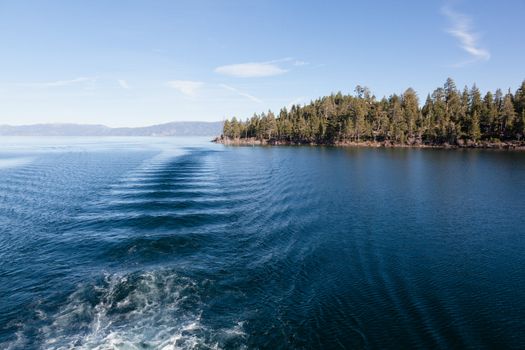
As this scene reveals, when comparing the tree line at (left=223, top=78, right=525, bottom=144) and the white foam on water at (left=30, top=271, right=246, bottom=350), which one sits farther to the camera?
the tree line at (left=223, top=78, right=525, bottom=144)

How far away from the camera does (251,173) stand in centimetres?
8269

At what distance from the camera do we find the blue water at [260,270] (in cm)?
1962

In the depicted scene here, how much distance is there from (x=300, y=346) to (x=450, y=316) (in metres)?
10.3

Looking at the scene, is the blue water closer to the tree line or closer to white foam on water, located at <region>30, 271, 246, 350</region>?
white foam on water, located at <region>30, 271, 246, 350</region>

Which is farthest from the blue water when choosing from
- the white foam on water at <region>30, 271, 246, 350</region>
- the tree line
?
the tree line

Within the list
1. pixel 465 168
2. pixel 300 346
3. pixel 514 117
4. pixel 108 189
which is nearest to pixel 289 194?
pixel 108 189

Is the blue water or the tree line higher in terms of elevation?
the tree line

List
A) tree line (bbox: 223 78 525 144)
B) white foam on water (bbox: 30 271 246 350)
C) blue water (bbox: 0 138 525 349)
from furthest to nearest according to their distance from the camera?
tree line (bbox: 223 78 525 144), blue water (bbox: 0 138 525 349), white foam on water (bbox: 30 271 246 350)

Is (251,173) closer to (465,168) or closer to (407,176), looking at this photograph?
(407,176)

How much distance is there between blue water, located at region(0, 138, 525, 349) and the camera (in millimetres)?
19625

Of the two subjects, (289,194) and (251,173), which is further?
(251,173)

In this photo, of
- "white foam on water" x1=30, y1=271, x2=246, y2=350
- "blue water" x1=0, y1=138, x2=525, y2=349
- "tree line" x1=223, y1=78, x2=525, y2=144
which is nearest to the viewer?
"white foam on water" x1=30, y1=271, x2=246, y2=350

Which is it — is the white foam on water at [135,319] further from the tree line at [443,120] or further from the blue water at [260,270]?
the tree line at [443,120]

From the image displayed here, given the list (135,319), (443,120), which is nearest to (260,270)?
(135,319)
